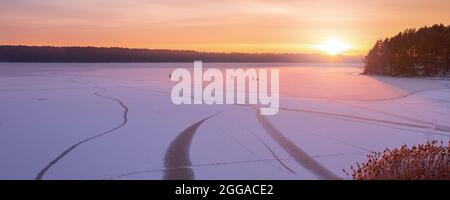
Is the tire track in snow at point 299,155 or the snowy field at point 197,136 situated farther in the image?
the snowy field at point 197,136

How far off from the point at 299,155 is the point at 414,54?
37970 millimetres

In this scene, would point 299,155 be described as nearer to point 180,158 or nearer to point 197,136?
point 180,158

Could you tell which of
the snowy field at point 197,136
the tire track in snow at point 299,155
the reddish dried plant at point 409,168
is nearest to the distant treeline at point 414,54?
the snowy field at point 197,136

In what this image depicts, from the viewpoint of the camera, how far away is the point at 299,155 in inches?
313

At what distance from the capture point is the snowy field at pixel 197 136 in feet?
22.6

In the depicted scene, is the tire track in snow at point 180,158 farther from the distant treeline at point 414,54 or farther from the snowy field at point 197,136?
the distant treeline at point 414,54

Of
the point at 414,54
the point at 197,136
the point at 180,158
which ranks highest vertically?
the point at 414,54

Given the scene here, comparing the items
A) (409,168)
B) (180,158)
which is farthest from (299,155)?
(409,168)

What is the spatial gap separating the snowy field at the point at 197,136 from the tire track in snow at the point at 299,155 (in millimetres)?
18

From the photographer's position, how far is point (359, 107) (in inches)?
599

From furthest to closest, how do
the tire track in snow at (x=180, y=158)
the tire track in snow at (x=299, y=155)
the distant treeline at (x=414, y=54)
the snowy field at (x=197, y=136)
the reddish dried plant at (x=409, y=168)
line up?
→ the distant treeline at (x=414, y=54) → the snowy field at (x=197, y=136) → the tire track in snow at (x=299, y=155) → the tire track in snow at (x=180, y=158) → the reddish dried plant at (x=409, y=168)
